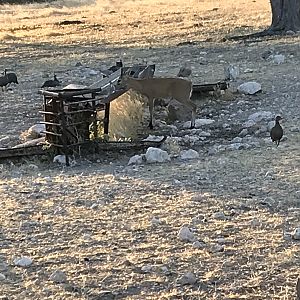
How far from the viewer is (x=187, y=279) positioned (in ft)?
16.7

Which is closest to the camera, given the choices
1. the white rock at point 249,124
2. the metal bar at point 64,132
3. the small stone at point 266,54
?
the metal bar at point 64,132

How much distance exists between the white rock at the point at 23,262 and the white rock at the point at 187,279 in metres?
1.08

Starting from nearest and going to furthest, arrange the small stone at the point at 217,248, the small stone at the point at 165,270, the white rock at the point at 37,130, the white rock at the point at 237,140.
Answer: the small stone at the point at 165,270
the small stone at the point at 217,248
the white rock at the point at 237,140
the white rock at the point at 37,130

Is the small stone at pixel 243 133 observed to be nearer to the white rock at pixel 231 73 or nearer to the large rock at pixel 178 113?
the large rock at pixel 178 113

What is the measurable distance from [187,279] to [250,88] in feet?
26.0

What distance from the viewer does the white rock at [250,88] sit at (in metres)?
12.7

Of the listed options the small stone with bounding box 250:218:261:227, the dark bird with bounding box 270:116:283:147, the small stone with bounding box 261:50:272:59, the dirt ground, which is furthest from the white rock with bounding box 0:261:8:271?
the small stone with bounding box 261:50:272:59

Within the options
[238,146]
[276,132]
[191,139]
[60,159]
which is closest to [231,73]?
[191,139]

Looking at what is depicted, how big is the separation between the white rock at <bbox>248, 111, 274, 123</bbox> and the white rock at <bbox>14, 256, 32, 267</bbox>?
5527mm

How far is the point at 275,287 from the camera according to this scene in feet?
16.3

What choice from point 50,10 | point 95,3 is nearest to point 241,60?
point 50,10

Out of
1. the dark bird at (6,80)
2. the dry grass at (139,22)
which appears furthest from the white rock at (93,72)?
the dry grass at (139,22)

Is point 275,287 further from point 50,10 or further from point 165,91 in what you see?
point 50,10

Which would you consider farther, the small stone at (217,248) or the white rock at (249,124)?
the white rock at (249,124)
